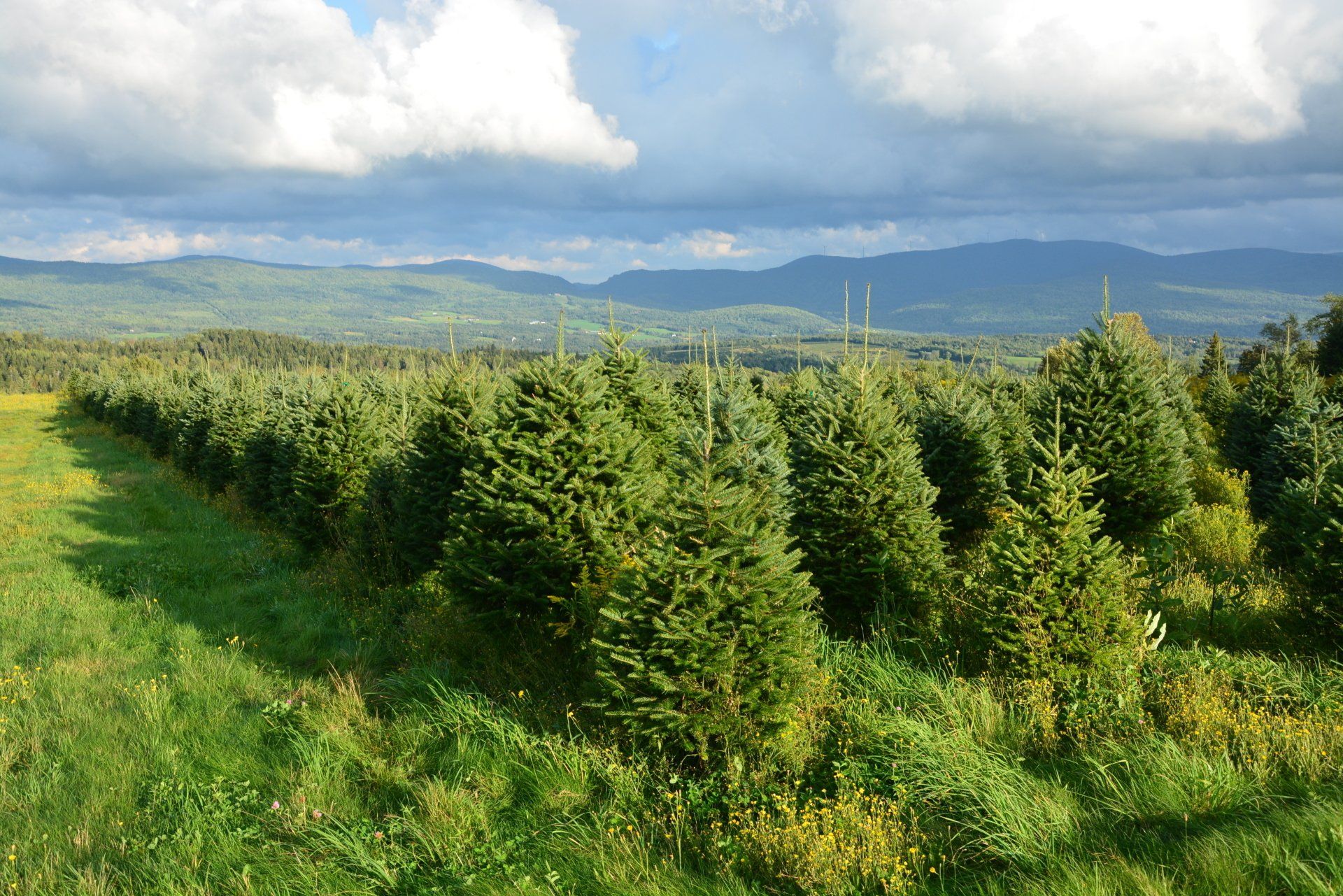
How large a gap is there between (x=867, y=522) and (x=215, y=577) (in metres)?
11.4

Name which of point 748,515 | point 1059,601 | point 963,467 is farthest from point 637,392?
point 1059,601

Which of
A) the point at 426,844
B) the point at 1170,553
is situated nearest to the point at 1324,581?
the point at 1170,553

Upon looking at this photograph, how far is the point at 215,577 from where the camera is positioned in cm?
1291

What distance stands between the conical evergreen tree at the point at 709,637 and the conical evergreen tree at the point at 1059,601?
1941 millimetres

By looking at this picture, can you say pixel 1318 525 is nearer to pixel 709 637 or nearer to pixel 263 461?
pixel 709 637

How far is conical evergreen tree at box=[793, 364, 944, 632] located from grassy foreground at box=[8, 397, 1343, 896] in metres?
1.36

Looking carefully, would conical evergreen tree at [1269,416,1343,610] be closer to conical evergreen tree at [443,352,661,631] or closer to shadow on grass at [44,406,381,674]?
conical evergreen tree at [443,352,661,631]

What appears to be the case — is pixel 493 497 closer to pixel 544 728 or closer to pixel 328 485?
pixel 544 728

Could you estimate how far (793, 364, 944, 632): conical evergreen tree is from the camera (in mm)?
8391

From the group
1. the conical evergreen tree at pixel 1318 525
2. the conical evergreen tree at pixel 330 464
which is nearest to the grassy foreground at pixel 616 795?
the conical evergreen tree at pixel 1318 525

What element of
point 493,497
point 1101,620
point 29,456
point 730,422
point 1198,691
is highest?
point 730,422

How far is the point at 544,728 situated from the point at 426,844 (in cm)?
146

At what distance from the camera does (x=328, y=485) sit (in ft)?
49.8

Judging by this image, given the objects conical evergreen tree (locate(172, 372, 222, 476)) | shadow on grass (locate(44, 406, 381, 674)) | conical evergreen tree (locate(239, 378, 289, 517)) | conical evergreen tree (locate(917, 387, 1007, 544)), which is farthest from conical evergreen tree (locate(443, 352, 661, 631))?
conical evergreen tree (locate(172, 372, 222, 476))
